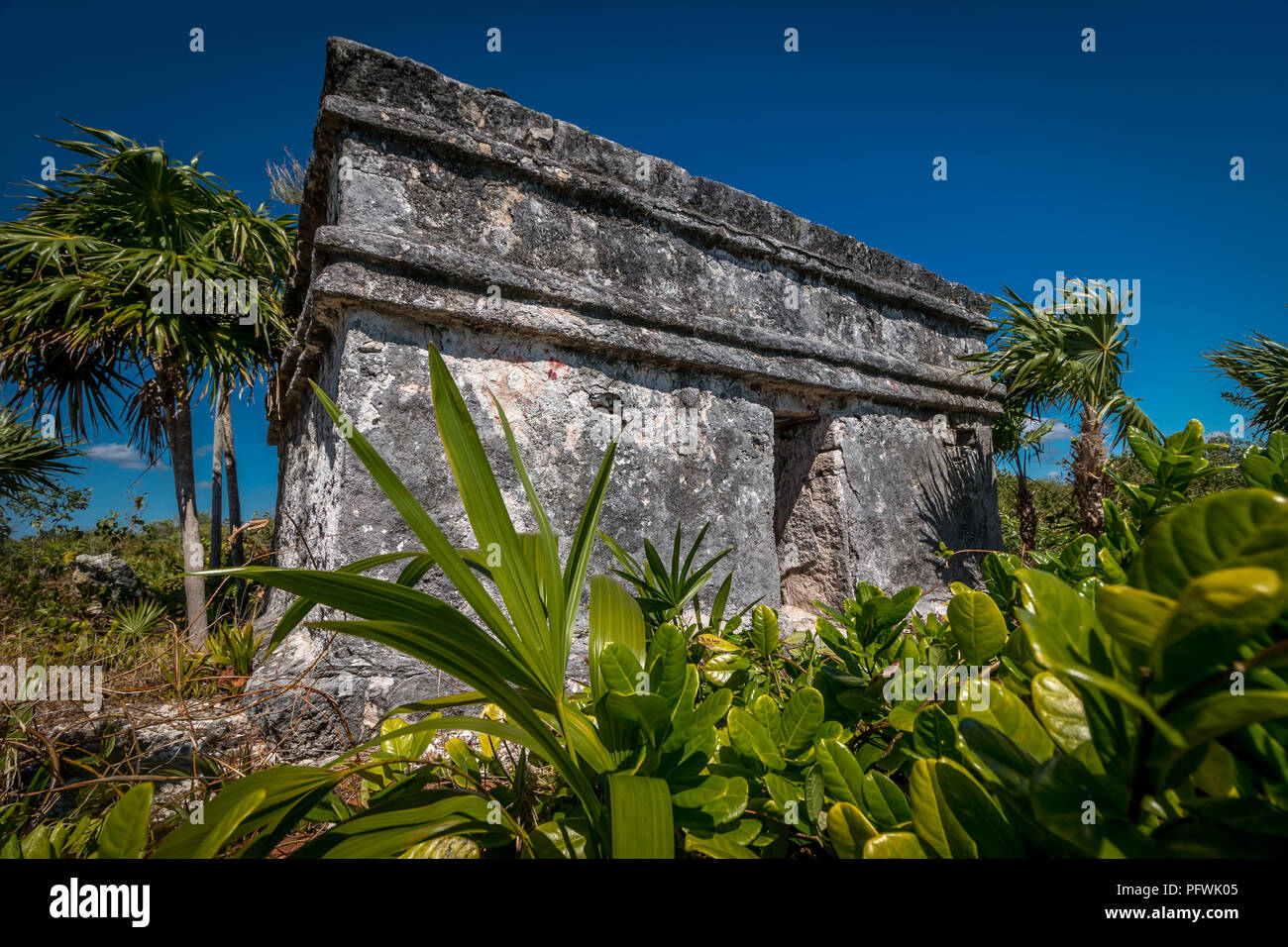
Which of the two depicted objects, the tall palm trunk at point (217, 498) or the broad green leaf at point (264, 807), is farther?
the tall palm trunk at point (217, 498)

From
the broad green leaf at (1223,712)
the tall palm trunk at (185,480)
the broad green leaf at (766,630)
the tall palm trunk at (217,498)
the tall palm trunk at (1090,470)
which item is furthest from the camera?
the tall palm trunk at (217,498)

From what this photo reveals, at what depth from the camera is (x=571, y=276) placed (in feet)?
9.95

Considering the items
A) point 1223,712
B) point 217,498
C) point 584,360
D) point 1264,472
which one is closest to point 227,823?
point 1223,712

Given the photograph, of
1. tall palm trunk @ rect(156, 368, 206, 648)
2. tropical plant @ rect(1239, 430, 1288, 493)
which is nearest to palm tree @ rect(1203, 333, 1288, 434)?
tropical plant @ rect(1239, 430, 1288, 493)

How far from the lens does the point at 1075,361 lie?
4645 mm

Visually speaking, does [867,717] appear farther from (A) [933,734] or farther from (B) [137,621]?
(B) [137,621]

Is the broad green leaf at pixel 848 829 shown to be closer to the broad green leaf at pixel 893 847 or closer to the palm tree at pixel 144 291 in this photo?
the broad green leaf at pixel 893 847

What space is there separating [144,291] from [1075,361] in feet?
25.7

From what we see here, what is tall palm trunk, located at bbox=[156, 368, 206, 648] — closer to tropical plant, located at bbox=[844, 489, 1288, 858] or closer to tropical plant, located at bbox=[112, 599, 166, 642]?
tropical plant, located at bbox=[112, 599, 166, 642]

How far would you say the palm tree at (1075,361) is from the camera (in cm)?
449

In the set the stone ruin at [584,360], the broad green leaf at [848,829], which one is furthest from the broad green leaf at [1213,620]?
the stone ruin at [584,360]

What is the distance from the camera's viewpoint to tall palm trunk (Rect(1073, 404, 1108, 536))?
14.1 feet

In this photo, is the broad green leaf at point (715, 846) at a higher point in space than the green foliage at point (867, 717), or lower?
lower
